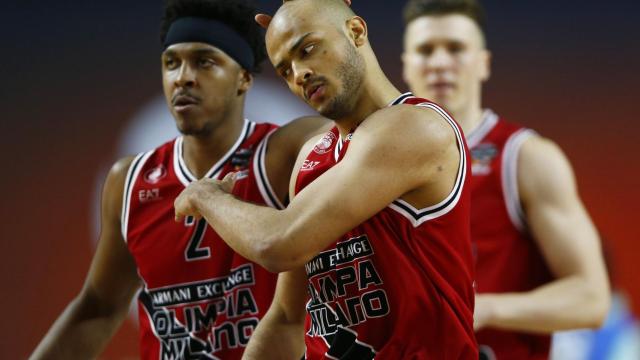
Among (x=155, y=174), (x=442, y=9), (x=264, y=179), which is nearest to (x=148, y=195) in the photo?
(x=155, y=174)

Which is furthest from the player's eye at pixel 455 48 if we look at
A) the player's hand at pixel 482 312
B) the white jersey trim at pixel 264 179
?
the white jersey trim at pixel 264 179

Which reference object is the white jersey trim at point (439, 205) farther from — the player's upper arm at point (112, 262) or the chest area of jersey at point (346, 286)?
the player's upper arm at point (112, 262)

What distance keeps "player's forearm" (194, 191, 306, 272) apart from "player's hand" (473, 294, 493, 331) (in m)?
1.41

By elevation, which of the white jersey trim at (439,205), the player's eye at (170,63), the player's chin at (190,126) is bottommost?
the white jersey trim at (439,205)

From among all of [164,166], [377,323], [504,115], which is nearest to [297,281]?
[377,323]

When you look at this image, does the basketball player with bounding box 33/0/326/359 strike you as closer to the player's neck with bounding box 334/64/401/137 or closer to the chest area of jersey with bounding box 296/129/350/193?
the chest area of jersey with bounding box 296/129/350/193

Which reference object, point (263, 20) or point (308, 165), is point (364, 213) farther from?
point (263, 20)

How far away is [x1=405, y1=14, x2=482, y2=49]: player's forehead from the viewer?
4.91 metres

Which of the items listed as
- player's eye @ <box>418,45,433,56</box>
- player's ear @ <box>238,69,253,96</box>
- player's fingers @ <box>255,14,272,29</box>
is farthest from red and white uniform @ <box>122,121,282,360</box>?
player's eye @ <box>418,45,433,56</box>

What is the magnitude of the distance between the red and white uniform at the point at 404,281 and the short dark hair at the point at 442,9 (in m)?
2.09

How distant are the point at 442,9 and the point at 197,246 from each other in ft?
6.12

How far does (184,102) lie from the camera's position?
374 cm

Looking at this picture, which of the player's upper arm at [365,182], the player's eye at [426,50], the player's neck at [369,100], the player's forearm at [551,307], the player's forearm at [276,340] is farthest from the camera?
the player's eye at [426,50]

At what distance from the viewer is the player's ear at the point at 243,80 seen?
3.92 m
